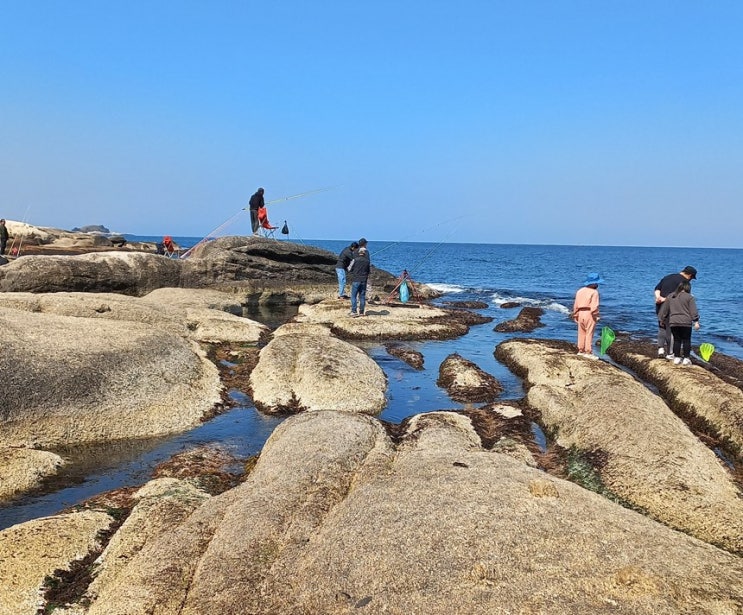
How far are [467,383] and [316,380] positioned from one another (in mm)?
5964

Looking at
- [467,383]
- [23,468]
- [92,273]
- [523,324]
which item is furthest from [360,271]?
[23,468]

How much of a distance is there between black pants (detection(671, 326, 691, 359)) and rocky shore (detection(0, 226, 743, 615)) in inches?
61.8

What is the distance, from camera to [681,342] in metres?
23.7

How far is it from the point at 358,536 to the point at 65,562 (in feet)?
15.6

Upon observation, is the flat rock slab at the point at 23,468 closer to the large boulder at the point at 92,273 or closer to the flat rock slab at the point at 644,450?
the flat rock slab at the point at 644,450

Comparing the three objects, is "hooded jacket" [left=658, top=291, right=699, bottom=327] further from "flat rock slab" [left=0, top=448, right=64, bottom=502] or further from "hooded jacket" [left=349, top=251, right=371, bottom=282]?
"flat rock slab" [left=0, top=448, right=64, bottom=502]

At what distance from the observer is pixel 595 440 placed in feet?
48.4

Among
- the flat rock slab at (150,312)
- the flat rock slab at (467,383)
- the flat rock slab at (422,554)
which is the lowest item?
the flat rock slab at (467,383)

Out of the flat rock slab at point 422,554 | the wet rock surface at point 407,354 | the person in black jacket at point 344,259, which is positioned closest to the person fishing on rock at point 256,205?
the person in black jacket at point 344,259

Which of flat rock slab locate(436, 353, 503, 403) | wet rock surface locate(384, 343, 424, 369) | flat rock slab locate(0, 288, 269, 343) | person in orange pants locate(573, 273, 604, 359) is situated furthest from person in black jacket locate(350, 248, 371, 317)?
person in orange pants locate(573, 273, 604, 359)

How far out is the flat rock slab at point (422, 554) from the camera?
24.7 ft

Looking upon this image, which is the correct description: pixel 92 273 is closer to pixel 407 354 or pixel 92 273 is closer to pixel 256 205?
pixel 256 205

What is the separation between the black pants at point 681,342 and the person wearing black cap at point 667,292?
0.31 meters

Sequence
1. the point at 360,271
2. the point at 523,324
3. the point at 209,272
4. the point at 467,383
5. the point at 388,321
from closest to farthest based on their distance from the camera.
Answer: the point at 467,383 → the point at 360,271 → the point at 388,321 → the point at 523,324 → the point at 209,272
